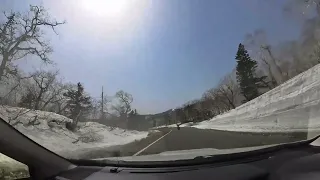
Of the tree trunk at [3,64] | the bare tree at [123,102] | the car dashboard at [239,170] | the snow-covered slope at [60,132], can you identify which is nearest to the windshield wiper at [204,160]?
the car dashboard at [239,170]

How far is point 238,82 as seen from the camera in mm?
3141

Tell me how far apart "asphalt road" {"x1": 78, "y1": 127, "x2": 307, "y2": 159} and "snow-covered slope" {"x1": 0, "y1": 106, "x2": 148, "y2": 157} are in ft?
0.32

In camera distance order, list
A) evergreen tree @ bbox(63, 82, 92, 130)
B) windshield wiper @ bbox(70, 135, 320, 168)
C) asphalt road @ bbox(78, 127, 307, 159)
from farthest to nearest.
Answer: asphalt road @ bbox(78, 127, 307, 159), evergreen tree @ bbox(63, 82, 92, 130), windshield wiper @ bbox(70, 135, 320, 168)

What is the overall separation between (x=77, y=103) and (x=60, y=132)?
0.31 metres

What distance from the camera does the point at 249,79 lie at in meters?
3.15

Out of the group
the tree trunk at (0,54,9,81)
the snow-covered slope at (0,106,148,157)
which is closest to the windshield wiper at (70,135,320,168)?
the snow-covered slope at (0,106,148,157)

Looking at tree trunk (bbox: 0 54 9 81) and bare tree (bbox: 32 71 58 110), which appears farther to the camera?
bare tree (bbox: 32 71 58 110)

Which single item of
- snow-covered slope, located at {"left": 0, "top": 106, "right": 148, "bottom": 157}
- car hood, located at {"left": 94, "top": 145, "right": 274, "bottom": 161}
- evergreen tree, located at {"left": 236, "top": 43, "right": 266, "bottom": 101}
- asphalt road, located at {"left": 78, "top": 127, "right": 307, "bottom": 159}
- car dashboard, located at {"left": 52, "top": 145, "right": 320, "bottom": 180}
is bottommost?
car dashboard, located at {"left": 52, "top": 145, "right": 320, "bottom": 180}

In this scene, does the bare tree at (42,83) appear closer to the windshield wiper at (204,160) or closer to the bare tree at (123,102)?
the bare tree at (123,102)

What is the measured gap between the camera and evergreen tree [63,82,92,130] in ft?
9.43

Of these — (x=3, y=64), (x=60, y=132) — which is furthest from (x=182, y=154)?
(x=3, y=64)

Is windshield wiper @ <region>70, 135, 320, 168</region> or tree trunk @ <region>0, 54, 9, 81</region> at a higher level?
tree trunk @ <region>0, 54, 9, 81</region>

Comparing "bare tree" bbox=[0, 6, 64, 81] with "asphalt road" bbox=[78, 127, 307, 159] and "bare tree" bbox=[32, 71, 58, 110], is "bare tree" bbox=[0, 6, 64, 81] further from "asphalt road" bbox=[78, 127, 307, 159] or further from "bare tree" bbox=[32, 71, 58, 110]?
"asphalt road" bbox=[78, 127, 307, 159]

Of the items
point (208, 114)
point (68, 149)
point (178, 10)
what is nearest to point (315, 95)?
point (208, 114)
